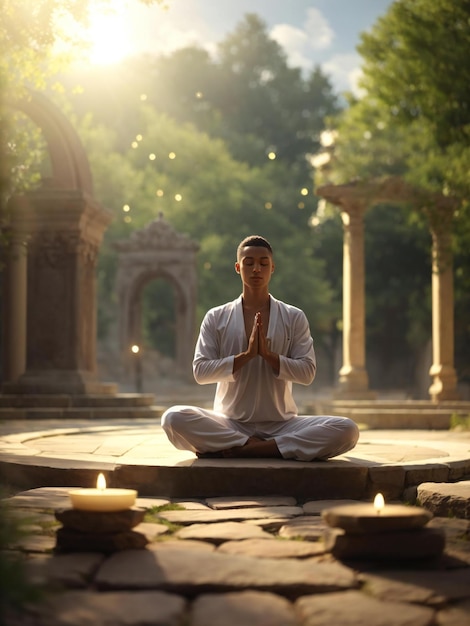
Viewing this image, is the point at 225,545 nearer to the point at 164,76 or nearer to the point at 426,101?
the point at 426,101

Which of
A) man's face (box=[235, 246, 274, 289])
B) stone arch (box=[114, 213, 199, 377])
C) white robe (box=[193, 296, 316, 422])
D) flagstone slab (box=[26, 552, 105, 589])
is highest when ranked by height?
stone arch (box=[114, 213, 199, 377])

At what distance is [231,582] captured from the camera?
3.63 metres

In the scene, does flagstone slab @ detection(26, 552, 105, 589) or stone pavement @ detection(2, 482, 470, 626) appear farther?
flagstone slab @ detection(26, 552, 105, 589)

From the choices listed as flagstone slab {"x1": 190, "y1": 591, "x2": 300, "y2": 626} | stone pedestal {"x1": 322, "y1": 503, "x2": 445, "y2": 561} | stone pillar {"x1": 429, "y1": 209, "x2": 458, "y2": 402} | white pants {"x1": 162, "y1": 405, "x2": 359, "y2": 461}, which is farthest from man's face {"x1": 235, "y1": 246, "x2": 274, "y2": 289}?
stone pillar {"x1": 429, "y1": 209, "x2": 458, "y2": 402}

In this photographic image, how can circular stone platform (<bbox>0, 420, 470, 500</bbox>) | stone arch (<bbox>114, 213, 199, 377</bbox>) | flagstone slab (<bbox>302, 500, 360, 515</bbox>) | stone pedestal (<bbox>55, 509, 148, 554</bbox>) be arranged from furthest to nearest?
stone arch (<bbox>114, 213, 199, 377</bbox>) < circular stone platform (<bbox>0, 420, 470, 500</bbox>) < flagstone slab (<bbox>302, 500, 360, 515</bbox>) < stone pedestal (<bbox>55, 509, 148, 554</bbox>)

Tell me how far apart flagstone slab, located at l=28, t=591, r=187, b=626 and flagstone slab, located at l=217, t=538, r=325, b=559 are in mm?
846

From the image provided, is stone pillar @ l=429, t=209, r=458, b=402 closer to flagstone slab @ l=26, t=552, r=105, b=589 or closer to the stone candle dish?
the stone candle dish

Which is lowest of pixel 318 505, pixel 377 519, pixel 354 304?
pixel 318 505

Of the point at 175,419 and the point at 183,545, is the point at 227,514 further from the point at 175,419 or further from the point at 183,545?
the point at 175,419

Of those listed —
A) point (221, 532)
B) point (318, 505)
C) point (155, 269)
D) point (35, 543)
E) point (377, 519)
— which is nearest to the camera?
point (377, 519)

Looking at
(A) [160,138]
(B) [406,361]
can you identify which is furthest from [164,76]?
(B) [406,361]

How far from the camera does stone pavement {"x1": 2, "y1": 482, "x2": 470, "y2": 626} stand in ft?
10.4

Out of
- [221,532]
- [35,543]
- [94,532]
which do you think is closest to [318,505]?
[221,532]

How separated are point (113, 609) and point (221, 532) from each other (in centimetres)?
151
